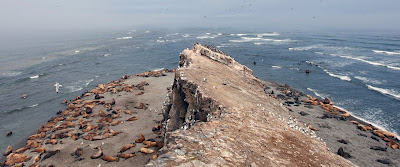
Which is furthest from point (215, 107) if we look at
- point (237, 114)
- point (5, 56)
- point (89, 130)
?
point (5, 56)

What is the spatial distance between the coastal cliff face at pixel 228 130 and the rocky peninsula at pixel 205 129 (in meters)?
0.04

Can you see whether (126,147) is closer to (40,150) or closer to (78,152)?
(78,152)

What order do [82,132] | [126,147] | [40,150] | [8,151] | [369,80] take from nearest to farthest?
[126,147]
[40,150]
[8,151]
[82,132]
[369,80]

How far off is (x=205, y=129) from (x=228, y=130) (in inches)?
38.3

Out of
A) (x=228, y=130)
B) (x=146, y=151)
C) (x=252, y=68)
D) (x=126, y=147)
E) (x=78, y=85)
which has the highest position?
(x=228, y=130)

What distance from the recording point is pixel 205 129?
871 cm

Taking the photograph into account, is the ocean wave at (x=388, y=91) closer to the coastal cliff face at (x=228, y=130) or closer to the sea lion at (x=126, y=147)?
the coastal cliff face at (x=228, y=130)

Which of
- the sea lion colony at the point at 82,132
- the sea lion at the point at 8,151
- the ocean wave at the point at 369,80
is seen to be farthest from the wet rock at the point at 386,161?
the sea lion at the point at 8,151

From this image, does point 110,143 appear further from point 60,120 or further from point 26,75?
point 26,75

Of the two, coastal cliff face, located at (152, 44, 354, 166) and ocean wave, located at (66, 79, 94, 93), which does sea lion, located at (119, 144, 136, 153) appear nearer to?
coastal cliff face, located at (152, 44, 354, 166)

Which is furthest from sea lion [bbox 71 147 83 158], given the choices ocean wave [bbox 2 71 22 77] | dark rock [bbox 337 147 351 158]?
ocean wave [bbox 2 71 22 77]

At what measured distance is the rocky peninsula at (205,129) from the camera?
7.77 meters

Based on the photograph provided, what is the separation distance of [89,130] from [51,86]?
86.8 ft

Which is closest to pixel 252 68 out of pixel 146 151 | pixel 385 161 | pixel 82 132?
pixel 385 161
